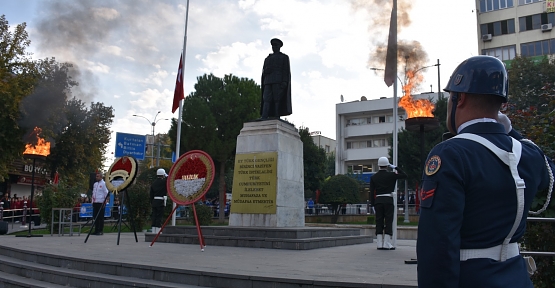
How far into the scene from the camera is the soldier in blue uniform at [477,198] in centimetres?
205

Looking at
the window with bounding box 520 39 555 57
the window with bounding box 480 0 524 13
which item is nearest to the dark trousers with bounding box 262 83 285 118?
the window with bounding box 520 39 555 57

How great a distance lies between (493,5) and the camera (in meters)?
50.8

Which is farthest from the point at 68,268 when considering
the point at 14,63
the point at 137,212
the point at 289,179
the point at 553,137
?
the point at 14,63

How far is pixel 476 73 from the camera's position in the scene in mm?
2322

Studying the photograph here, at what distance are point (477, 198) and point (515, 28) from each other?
5368 cm

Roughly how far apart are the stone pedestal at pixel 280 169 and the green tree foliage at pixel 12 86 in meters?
15.5

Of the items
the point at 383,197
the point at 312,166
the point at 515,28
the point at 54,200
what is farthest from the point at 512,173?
the point at 515,28

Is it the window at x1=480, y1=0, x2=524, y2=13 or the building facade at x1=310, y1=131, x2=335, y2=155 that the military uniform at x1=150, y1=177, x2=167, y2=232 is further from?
the building facade at x1=310, y1=131, x2=335, y2=155

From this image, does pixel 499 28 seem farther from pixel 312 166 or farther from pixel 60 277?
pixel 60 277

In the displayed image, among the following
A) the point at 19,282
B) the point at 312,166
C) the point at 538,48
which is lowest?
the point at 19,282

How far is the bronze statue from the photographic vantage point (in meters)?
13.9

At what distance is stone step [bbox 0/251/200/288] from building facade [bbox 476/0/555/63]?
155 feet

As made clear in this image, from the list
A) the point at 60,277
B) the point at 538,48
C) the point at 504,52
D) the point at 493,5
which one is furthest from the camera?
the point at 493,5

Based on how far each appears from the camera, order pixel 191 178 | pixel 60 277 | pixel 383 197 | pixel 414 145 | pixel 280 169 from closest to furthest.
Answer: pixel 60 277 < pixel 191 178 < pixel 383 197 < pixel 280 169 < pixel 414 145
